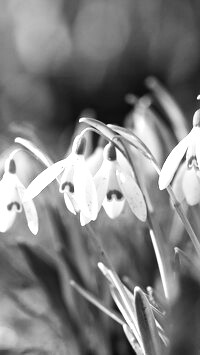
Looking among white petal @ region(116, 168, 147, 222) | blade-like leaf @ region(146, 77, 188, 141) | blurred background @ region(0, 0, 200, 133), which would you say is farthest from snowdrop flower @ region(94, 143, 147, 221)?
blurred background @ region(0, 0, 200, 133)

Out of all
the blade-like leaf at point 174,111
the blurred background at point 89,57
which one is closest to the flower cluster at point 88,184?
the blade-like leaf at point 174,111

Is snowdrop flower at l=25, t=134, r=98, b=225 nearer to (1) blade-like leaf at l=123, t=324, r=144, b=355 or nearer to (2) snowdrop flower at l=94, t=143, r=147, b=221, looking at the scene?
(2) snowdrop flower at l=94, t=143, r=147, b=221

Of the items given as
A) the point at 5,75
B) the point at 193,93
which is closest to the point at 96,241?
the point at 193,93

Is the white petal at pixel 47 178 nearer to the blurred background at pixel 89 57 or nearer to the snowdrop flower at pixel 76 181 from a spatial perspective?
the snowdrop flower at pixel 76 181

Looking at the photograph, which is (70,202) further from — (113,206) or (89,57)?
(89,57)

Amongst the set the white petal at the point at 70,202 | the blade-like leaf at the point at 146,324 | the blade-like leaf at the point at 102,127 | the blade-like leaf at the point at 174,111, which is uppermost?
the blade-like leaf at the point at 174,111

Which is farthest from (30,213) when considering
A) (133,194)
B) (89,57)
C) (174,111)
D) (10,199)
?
(89,57)

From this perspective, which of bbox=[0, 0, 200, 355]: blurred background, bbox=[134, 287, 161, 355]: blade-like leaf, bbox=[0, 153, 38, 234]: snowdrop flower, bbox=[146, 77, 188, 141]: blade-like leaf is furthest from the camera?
bbox=[0, 0, 200, 355]: blurred background
